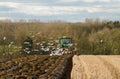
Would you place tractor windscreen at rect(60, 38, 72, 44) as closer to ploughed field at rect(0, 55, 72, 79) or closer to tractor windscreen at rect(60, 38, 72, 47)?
tractor windscreen at rect(60, 38, 72, 47)

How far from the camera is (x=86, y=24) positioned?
77188 millimetres

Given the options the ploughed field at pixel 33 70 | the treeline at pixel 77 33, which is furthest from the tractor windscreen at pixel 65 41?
the ploughed field at pixel 33 70

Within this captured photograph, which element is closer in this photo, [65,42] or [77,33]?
[65,42]

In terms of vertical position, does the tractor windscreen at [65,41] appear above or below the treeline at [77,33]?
above

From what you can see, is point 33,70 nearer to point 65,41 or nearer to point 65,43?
point 65,43

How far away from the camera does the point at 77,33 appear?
228 ft

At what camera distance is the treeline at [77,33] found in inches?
2269

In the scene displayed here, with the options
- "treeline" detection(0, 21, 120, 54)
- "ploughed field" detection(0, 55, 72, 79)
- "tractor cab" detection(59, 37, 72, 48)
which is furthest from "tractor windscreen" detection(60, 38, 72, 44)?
"ploughed field" detection(0, 55, 72, 79)

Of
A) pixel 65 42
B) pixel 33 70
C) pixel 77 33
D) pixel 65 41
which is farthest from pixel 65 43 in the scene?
pixel 33 70

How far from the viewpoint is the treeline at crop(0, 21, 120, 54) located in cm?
5762

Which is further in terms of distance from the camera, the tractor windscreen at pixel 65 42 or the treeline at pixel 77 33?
the treeline at pixel 77 33

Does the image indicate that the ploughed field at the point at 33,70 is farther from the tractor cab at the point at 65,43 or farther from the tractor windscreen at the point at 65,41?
the tractor windscreen at the point at 65,41

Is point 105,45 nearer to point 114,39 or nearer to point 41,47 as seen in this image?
point 114,39

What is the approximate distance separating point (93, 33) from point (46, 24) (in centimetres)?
1245
